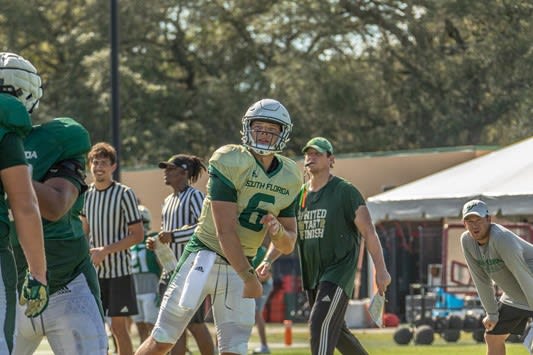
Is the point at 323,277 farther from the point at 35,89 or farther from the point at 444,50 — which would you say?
the point at 444,50

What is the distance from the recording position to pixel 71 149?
19.7ft

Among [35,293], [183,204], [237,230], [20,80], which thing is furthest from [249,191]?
[183,204]

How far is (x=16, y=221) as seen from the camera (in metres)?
5.29

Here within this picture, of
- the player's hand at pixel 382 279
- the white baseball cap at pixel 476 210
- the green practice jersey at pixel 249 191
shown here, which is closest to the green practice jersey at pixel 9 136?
the green practice jersey at pixel 249 191

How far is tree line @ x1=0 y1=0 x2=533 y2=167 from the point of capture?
110 ft

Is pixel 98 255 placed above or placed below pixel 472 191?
above

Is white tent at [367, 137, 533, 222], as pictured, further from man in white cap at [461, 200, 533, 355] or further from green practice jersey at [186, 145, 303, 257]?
green practice jersey at [186, 145, 303, 257]

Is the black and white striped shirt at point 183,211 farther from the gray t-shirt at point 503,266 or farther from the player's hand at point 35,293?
the player's hand at point 35,293

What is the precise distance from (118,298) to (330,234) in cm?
229

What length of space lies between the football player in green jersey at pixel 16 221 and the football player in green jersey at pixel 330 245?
435 cm

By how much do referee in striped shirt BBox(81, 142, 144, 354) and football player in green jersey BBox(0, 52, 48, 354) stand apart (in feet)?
18.0

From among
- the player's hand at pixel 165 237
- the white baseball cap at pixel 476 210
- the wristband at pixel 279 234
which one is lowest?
the player's hand at pixel 165 237

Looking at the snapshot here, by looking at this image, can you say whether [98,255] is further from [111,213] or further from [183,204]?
[183,204]

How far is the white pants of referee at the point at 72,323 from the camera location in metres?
6.21
